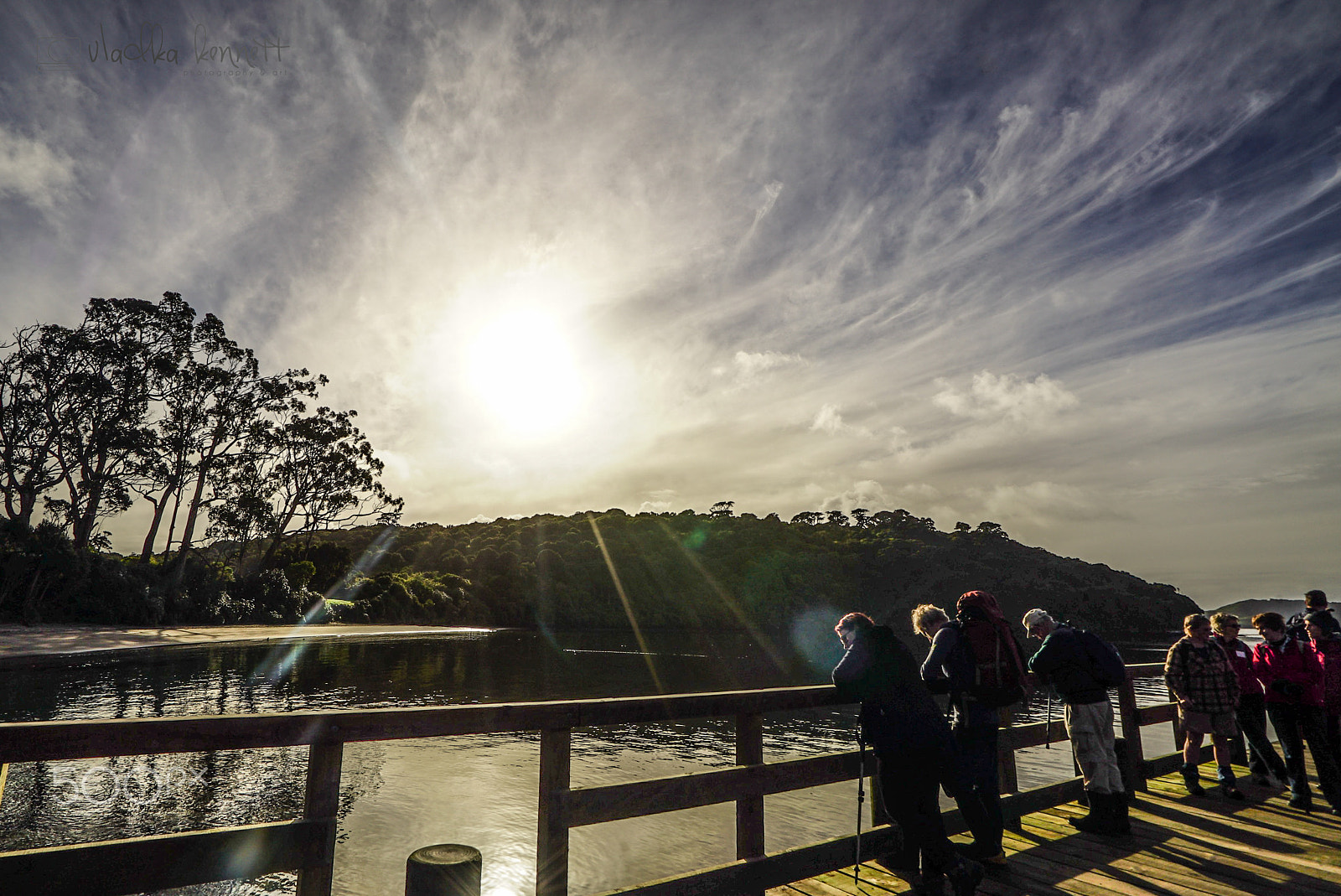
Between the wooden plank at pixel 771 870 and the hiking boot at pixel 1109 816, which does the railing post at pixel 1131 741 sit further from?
the wooden plank at pixel 771 870

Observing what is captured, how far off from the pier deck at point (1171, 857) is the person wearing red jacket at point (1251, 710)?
0.56 m

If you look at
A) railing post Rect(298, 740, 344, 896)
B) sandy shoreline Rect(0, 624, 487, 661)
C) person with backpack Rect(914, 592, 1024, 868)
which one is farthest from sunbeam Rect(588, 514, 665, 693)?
railing post Rect(298, 740, 344, 896)

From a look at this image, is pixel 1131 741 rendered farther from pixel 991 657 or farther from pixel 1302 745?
pixel 991 657

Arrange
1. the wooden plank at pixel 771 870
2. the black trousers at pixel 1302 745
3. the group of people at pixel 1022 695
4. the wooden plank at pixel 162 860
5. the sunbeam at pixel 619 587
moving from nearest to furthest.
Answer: the wooden plank at pixel 162 860 < the wooden plank at pixel 771 870 < the group of people at pixel 1022 695 < the black trousers at pixel 1302 745 < the sunbeam at pixel 619 587

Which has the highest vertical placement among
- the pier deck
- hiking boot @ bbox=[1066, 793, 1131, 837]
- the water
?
hiking boot @ bbox=[1066, 793, 1131, 837]

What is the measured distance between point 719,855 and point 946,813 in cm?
820

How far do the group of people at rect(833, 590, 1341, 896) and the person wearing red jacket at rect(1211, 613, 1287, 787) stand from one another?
0.5 inches

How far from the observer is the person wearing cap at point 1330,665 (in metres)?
6.32

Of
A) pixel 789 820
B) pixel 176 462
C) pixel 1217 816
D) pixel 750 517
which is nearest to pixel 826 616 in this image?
pixel 750 517

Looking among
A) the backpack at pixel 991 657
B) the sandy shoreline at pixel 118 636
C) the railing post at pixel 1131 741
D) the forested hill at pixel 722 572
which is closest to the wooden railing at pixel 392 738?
the backpack at pixel 991 657

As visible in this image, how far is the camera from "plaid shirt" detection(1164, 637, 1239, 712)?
263 inches

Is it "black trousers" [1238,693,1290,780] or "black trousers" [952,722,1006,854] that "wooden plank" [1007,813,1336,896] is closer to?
"black trousers" [952,722,1006,854]

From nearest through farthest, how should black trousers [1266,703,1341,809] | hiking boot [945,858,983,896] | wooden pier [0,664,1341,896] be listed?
wooden pier [0,664,1341,896], hiking boot [945,858,983,896], black trousers [1266,703,1341,809]

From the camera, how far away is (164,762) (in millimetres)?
14734
